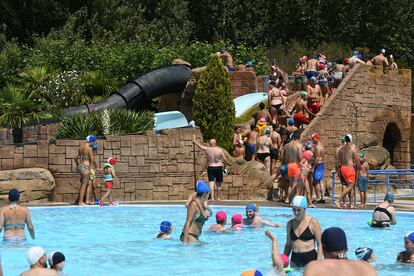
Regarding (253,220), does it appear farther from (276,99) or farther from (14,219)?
(276,99)

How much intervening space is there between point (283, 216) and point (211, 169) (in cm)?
271

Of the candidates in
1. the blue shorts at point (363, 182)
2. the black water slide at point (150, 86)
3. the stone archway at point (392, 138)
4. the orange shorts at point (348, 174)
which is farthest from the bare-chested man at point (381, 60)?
the orange shorts at point (348, 174)

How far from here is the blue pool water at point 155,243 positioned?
Result: 13633 millimetres

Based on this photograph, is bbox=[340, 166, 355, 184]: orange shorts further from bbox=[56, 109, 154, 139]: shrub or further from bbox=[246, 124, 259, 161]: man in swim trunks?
bbox=[56, 109, 154, 139]: shrub

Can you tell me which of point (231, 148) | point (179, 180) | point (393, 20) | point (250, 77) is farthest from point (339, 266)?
point (393, 20)

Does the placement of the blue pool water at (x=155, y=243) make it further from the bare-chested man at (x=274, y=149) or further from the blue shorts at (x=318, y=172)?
the bare-chested man at (x=274, y=149)

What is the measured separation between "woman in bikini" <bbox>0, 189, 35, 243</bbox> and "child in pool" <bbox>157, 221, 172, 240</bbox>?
2.25 m

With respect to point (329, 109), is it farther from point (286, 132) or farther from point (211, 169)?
point (211, 169)

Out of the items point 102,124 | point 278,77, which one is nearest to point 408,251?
point 102,124

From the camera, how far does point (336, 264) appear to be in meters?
6.67

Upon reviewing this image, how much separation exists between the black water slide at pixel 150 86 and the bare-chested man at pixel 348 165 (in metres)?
10.5

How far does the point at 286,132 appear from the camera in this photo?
2420cm

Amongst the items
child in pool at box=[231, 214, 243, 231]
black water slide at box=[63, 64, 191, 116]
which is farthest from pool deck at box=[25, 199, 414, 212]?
black water slide at box=[63, 64, 191, 116]

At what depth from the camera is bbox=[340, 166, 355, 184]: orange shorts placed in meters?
19.8
